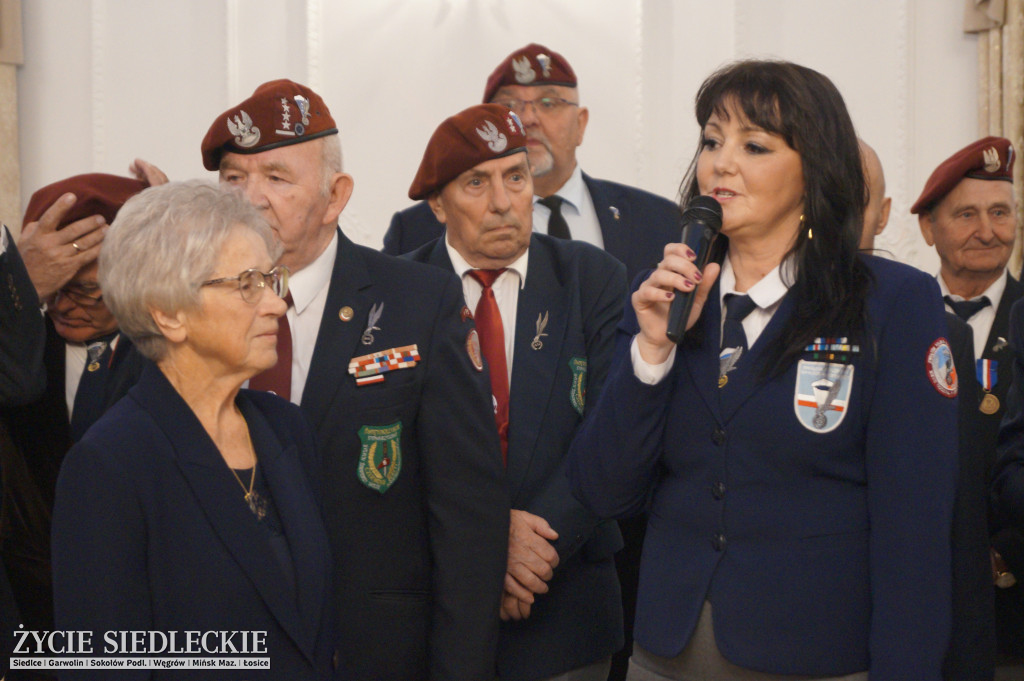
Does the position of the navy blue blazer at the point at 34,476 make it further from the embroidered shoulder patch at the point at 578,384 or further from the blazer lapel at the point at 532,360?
the embroidered shoulder patch at the point at 578,384

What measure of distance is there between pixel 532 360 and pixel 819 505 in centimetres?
88

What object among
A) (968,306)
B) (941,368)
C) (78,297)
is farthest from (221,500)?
(968,306)

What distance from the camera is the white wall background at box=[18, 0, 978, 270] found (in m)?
5.77

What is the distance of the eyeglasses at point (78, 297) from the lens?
2703mm

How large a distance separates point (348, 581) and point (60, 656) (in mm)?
670

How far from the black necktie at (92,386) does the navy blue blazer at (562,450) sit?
898 mm

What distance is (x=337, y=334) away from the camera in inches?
86.7

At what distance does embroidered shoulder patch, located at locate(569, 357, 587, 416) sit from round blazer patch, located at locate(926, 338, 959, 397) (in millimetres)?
904

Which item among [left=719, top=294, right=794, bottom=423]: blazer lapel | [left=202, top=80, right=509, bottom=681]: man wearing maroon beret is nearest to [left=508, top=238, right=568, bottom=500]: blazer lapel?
[left=202, top=80, right=509, bottom=681]: man wearing maroon beret

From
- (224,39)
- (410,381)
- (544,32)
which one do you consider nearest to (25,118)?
(224,39)

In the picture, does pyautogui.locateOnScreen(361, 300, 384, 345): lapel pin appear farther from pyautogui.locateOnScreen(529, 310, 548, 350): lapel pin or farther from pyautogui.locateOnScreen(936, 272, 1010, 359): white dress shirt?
pyautogui.locateOnScreen(936, 272, 1010, 359): white dress shirt

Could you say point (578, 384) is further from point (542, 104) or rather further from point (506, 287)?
point (542, 104)

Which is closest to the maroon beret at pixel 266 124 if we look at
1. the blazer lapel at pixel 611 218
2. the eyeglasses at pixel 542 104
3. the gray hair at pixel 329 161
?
the gray hair at pixel 329 161

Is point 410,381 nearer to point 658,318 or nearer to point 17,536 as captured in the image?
point 658,318
